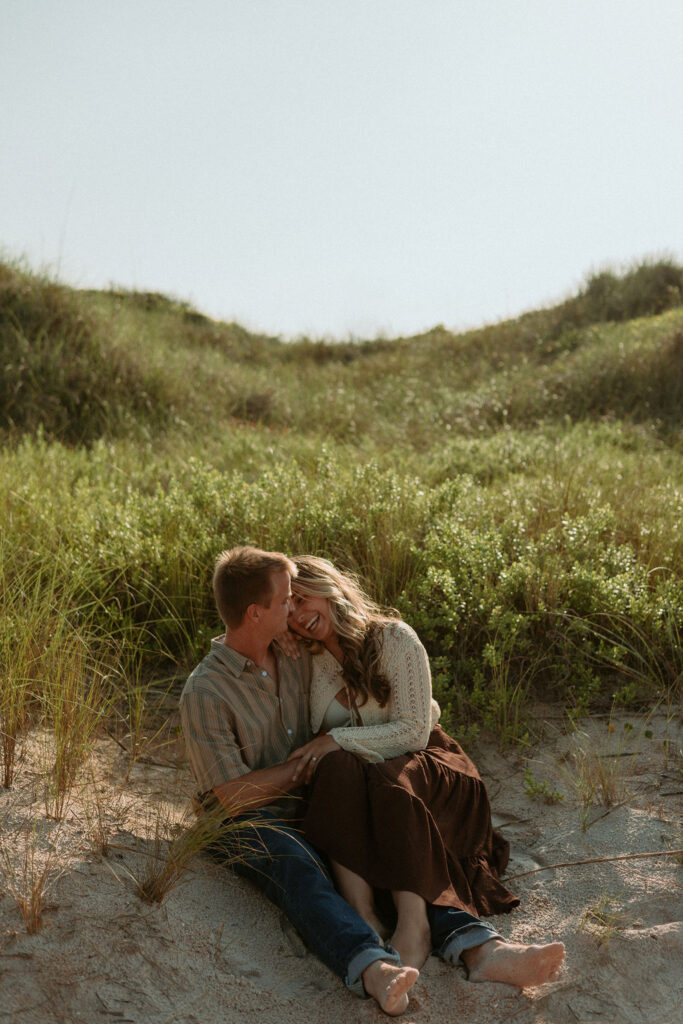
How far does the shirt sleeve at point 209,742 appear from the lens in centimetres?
345

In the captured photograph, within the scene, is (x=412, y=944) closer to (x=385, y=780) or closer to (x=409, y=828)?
(x=409, y=828)

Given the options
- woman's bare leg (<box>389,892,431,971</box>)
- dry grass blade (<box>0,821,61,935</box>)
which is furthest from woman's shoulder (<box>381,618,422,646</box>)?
dry grass blade (<box>0,821,61,935</box>)

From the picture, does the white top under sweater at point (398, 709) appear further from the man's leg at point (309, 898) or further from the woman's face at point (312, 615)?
the man's leg at point (309, 898)

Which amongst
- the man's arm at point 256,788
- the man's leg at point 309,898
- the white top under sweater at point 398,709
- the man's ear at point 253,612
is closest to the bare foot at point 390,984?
the man's leg at point 309,898

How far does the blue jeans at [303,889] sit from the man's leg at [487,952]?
12.1 inches

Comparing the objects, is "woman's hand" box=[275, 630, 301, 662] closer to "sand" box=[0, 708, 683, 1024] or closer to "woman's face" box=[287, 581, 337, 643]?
"woman's face" box=[287, 581, 337, 643]

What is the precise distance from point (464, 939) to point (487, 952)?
0.34 ft

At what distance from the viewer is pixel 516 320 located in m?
17.5

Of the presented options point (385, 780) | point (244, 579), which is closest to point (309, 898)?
point (385, 780)

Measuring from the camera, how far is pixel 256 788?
135 inches

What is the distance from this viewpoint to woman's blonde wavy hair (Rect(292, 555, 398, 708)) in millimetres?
3625

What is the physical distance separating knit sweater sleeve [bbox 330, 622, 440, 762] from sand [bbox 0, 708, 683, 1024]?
74 centimetres

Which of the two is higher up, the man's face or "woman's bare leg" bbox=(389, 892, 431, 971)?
the man's face

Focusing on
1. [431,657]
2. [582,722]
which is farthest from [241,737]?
[582,722]
